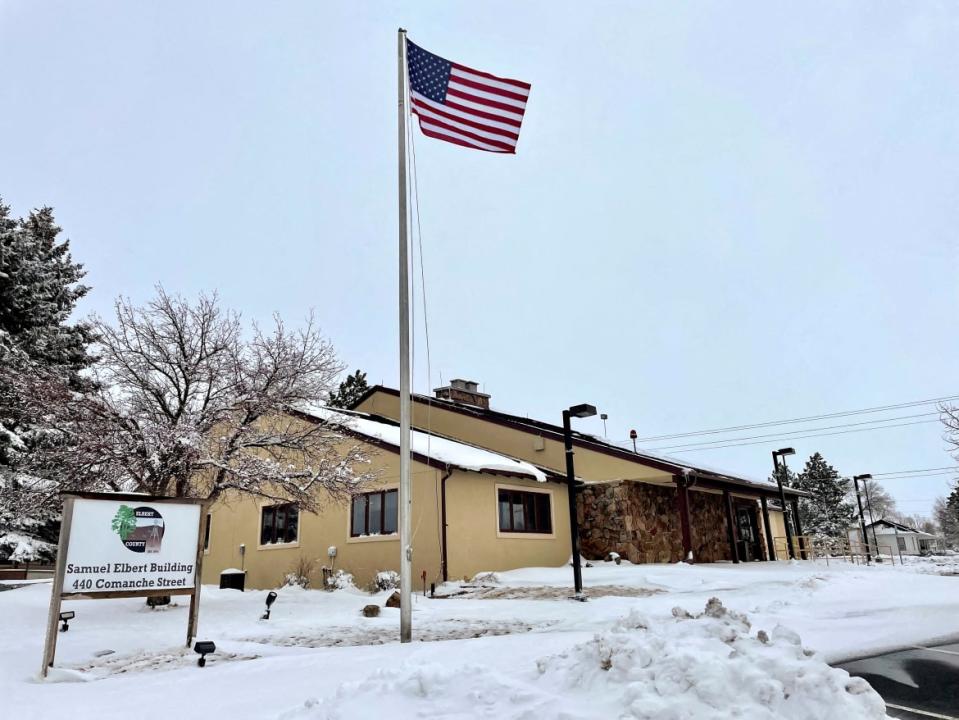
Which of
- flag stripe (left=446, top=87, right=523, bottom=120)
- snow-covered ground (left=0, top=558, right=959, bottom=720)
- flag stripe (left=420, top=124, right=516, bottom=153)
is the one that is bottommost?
snow-covered ground (left=0, top=558, right=959, bottom=720)

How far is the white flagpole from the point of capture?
8.77 metres

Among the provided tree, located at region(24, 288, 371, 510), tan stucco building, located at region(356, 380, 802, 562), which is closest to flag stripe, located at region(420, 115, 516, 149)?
tree, located at region(24, 288, 371, 510)

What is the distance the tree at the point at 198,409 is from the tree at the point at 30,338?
463 centimetres

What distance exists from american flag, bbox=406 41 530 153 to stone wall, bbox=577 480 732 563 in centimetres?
1423

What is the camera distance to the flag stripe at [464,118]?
427 inches

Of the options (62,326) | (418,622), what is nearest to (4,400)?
(62,326)

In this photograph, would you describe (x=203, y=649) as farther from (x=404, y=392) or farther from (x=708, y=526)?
(x=708, y=526)

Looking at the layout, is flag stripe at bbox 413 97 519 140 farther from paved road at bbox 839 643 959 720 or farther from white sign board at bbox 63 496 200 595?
paved road at bbox 839 643 959 720

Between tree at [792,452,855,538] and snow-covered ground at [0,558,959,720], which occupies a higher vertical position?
tree at [792,452,855,538]

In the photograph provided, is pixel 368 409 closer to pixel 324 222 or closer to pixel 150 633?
pixel 150 633

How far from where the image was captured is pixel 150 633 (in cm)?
1012

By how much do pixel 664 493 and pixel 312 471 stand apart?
1420cm

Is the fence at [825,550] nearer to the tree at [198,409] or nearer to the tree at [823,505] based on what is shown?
the tree at [823,505]

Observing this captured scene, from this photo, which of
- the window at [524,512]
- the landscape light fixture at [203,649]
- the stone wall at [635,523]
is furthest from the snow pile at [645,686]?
the stone wall at [635,523]
